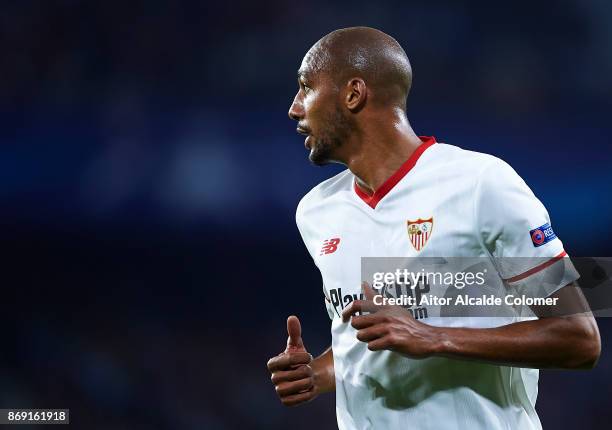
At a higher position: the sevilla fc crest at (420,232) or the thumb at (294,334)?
the sevilla fc crest at (420,232)

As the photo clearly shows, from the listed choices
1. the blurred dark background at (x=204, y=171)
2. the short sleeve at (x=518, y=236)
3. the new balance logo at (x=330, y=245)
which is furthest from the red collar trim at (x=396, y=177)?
the blurred dark background at (x=204, y=171)

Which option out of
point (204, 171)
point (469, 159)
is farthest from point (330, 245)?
point (204, 171)

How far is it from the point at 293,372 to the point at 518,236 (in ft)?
2.40

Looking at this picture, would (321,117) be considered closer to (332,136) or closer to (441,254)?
(332,136)

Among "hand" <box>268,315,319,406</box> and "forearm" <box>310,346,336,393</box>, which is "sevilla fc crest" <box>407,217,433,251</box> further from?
"forearm" <box>310,346,336,393</box>

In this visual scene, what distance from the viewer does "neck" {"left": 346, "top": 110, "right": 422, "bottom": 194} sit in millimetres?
2168

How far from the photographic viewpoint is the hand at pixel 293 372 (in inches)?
81.7

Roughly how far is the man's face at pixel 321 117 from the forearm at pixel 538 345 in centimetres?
74

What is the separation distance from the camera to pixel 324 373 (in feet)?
7.32

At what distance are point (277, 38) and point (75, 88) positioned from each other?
1465mm

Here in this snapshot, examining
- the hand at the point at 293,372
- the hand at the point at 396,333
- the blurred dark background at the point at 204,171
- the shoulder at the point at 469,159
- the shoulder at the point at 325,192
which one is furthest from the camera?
the blurred dark background at the point at 204,171

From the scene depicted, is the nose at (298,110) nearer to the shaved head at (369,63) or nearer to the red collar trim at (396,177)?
the shaved head at (369,63)

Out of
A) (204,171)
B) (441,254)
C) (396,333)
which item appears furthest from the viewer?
(204,171)

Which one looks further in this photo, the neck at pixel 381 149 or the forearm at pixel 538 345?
the neck at pixel 381 149
